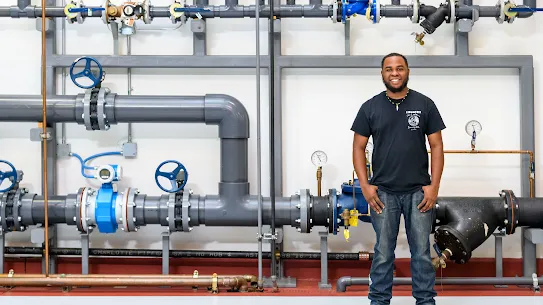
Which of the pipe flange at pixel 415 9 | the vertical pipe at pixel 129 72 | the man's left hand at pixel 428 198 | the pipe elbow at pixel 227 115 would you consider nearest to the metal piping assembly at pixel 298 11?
the pipe flange at pixel 415 9

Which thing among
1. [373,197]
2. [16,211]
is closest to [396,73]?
[373,197]

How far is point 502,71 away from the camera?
11.1 feet

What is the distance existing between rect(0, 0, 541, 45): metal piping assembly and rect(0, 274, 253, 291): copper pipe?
132 cm

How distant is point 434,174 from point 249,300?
3.56ft

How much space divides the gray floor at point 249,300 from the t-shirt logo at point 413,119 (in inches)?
34.6

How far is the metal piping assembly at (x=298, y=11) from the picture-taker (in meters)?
3.17

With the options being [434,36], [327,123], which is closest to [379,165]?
[327,123]

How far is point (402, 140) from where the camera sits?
2.33 metres


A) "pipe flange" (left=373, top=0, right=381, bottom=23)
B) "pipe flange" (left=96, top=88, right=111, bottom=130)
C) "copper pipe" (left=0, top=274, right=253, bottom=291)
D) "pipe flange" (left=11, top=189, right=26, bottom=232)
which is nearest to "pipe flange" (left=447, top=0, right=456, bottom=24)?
"pipe flange" (left=373, top=0, right=381, bottom=23)

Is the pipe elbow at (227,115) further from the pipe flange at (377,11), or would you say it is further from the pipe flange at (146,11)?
the pipe flange at (377,11)

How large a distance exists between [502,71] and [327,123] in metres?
1.03

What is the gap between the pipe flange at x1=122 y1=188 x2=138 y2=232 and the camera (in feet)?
10.3

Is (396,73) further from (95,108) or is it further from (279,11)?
(95,108)

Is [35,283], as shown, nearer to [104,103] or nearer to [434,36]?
[104,103]
